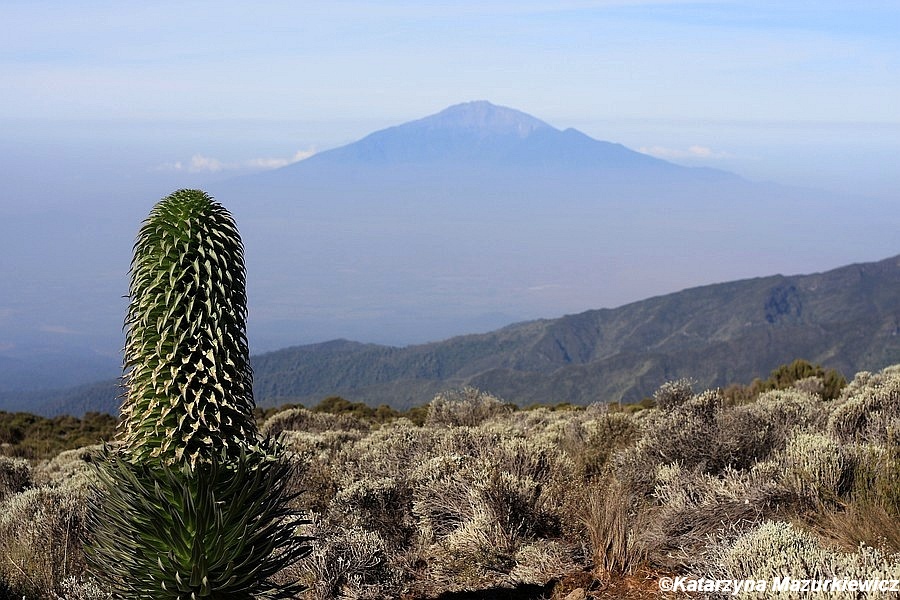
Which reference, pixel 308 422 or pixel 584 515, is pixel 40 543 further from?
pixel 308 422

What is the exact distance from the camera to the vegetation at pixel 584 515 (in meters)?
5.41

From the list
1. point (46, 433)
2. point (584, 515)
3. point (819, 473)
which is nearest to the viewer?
point (819, 473)

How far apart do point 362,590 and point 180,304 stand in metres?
3.43

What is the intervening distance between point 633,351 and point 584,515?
451 feet

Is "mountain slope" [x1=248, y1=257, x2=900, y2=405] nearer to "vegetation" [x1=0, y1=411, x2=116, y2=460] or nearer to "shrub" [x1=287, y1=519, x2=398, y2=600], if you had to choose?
"vegetation" [x1=0, y1=411, x2=116, y2=460]

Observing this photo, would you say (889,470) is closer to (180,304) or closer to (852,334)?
(180,304)

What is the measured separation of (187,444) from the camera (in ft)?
12.0

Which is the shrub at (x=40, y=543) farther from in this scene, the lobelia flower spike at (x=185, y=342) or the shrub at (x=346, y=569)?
the lobelia flower spike at (x=185, y=342)

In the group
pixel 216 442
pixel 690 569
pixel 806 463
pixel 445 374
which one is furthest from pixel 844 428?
pixel 445 374

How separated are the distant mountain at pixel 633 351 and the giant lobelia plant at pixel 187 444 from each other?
88130 mm

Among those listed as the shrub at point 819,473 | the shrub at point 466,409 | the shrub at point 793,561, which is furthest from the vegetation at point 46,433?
the shrub at point 793,561

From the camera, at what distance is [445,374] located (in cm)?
14312

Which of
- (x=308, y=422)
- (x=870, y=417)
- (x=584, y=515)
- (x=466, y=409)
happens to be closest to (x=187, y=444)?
(x=584, y=515)

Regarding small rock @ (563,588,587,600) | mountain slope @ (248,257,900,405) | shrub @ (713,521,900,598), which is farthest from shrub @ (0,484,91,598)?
mountain slope @ (248,257,900,405)
